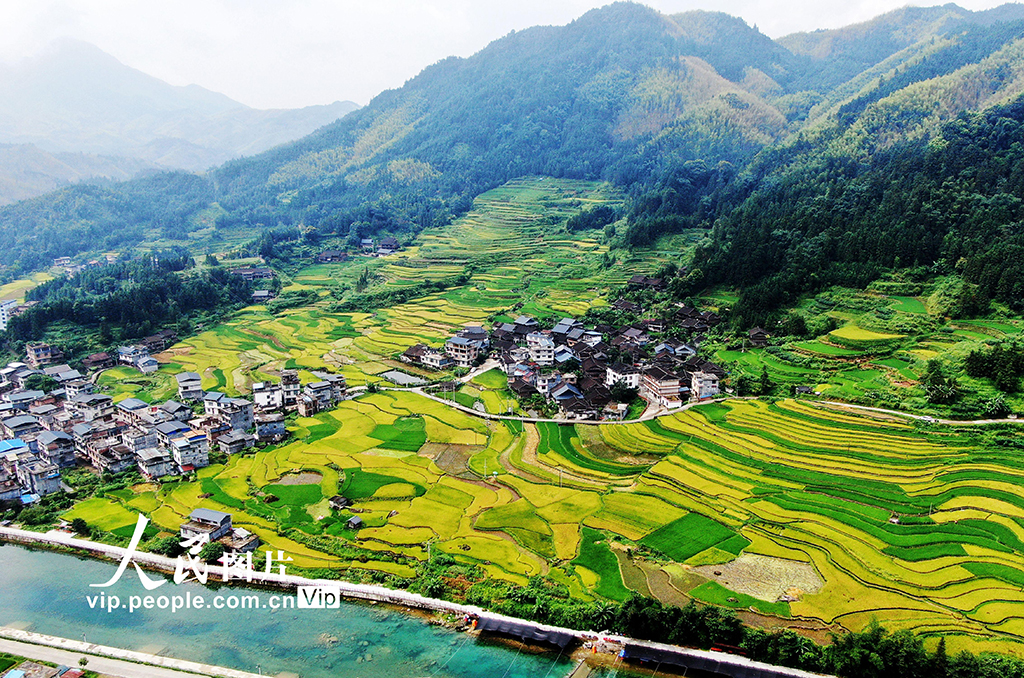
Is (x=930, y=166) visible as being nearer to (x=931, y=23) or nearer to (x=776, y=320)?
(x=776, y=320)

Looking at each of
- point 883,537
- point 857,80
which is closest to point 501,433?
point 883,537

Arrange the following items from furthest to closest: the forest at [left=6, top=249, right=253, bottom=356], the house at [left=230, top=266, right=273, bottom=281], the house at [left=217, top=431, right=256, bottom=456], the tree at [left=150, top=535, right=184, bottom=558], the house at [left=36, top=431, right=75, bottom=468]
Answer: the house at [left=230, top=266, right=273, bottom=281] < the forest at [left=6, top=249, right=253, bottom=356] < the house at [left=217, top=431, right=256, bottom=456] < the house at [left=36, top=431, right=75, bottom=468] < the tree at [left=150, top=535, right=184, bottom=558]

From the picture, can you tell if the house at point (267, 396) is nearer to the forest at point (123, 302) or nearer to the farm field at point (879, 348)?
the forest at point (123, 302)

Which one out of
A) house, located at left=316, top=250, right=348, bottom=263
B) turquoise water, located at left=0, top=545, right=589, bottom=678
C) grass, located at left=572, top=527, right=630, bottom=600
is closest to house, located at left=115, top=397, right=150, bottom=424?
turquoise water, located at left=0, top=545, right=589, bottom=678

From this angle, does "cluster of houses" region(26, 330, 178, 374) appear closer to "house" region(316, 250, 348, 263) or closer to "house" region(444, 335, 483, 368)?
"house" region(444, 335, 483, 368)

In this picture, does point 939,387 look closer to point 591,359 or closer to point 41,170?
point 591,359

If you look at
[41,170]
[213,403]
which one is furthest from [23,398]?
[41,170]
